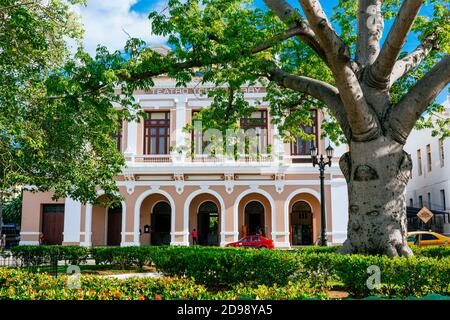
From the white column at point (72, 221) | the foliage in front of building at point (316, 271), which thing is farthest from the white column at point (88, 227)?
the foliage in front of building at point (316, 271)

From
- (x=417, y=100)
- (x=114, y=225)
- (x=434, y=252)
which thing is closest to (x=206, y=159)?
(x=114, y=225)

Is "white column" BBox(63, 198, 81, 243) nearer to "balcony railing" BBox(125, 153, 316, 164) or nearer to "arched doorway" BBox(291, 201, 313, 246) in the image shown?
"balcony railing" BBox(125, 153, 316, 164)

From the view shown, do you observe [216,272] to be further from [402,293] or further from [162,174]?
[162,174]

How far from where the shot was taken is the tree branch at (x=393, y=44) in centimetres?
731

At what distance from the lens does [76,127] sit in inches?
560

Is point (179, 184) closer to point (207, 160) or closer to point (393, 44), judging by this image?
point (207, 160)

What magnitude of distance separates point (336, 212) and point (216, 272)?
18258 mm

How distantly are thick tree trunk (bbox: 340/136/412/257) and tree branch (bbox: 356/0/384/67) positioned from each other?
2.11 meters

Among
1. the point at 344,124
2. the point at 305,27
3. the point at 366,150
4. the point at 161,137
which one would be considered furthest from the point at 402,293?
the point at 161,137

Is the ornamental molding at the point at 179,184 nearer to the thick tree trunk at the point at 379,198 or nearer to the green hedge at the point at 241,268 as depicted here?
the green hedge at the point at 241,268

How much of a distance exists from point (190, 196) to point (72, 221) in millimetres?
A: 7739

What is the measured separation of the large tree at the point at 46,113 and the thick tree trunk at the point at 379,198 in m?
5.68

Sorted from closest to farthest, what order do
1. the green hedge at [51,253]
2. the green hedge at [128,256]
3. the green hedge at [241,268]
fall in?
1. the green hedge at [241,268]
2. the green hedge at [128,256]
3. the green hedge at [51,253]

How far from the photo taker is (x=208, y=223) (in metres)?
28.9
